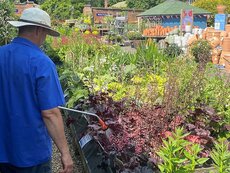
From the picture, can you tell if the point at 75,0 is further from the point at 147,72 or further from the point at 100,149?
the point at 100,149

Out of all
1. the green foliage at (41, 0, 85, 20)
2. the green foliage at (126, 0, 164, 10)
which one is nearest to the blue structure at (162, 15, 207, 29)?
the green foliage at (41, 0, 85, 20)

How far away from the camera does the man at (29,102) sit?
2.17 meters

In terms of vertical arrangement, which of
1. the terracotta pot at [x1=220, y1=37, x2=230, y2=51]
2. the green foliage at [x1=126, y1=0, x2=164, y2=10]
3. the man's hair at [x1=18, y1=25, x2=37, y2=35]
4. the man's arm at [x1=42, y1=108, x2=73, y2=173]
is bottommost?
the terracotta pot at [x1=220, y1=37, x2=230, y2=51]

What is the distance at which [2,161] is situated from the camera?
2.34 meters

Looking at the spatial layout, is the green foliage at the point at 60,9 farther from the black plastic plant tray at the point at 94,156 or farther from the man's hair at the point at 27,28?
→ the man's hair at the point at 27,28

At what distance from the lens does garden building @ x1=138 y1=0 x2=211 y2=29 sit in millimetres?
22578

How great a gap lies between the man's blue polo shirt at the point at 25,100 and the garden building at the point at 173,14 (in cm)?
2076

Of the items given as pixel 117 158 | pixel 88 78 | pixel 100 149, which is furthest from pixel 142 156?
pixel 88 78

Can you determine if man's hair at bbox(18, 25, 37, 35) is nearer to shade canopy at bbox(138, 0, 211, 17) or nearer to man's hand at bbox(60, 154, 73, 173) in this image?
man's hand at bbox(60, 154, 73, 173)

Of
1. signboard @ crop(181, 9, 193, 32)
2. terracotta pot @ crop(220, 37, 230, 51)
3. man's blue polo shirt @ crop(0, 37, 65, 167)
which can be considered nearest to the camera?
man's blue polo shirt @ crop(0, 37, 65, 167)

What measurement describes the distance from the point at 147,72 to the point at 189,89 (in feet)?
7.48

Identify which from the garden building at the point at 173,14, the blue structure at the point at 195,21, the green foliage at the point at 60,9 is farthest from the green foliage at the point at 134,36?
the green foliage at the point at 60,9

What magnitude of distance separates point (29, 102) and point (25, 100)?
0.09 ft

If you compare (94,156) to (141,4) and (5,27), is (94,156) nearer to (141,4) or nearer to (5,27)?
(5,27)
